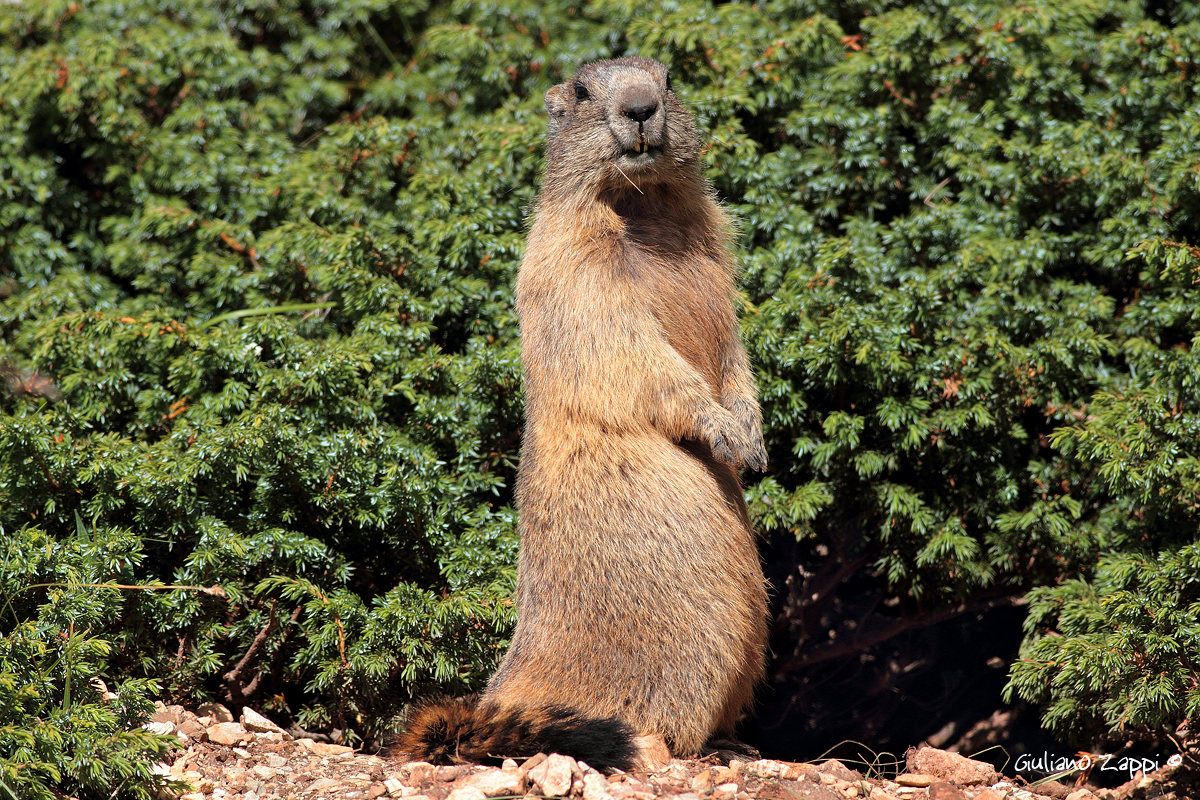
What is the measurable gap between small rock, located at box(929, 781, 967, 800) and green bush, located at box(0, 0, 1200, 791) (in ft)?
2.85

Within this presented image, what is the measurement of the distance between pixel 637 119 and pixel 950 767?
3125mm

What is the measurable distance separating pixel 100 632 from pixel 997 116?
5.45 meters

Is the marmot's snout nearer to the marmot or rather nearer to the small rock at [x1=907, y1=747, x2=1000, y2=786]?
the marmot

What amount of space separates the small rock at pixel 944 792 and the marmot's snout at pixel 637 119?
281 cm

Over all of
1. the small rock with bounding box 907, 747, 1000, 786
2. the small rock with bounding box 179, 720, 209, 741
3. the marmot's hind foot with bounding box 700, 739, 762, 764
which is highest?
the small rock with bounding box 907, 747, 1000, 786

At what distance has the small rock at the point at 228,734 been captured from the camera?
4156mm

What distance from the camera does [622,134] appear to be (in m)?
4.09

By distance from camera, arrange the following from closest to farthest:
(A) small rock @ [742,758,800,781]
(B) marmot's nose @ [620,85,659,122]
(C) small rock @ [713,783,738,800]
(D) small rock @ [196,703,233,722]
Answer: (C) small rock @ [713,783,738,800] → (A) small rock @ [742,758,800,781] → (B) marmot's nose @ [620,85,659,122] → (D) small rock @ [196,703,233,722]

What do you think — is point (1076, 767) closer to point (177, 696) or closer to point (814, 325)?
point (814, 325)

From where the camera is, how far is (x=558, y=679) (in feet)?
13.1

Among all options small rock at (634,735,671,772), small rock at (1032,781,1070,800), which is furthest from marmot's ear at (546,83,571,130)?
small rock at (1032,781,1070,800)

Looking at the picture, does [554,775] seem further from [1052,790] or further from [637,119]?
[637,119]

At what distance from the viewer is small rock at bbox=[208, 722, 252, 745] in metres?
4.16
